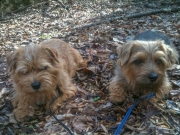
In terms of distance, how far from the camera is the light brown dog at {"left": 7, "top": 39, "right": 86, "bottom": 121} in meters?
4.49

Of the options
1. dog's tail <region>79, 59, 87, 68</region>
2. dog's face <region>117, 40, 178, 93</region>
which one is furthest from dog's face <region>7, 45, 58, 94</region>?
dog's tail <region>79, 59, 87, 68</region>

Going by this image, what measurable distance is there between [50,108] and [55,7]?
1038 cm

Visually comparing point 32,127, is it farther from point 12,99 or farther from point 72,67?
point 72,67

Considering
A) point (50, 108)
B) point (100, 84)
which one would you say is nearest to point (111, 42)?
point (100, 84)

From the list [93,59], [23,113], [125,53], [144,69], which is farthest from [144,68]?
[93,59]

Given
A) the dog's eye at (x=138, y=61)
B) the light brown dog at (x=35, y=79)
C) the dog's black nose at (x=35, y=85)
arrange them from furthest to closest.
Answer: the dog's eye at (x=138, y=61) → the light brown dog at (x=35, y=79) → the dog's black nose at (x=35, y=85)

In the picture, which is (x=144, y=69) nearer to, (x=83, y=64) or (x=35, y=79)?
(x=35, y=79)

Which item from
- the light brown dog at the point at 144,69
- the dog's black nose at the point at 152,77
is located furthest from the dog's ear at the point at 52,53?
the dog's black nose at the point at 152,77

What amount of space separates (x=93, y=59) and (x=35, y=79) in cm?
287

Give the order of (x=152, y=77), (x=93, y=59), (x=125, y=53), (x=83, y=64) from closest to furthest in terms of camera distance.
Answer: (x=152, y=77), (x=125, y=53), (x=83, y=64), (x=93, y=59)

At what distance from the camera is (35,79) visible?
14.4ft

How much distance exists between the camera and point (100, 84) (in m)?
5.69

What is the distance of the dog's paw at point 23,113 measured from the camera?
4.58 m

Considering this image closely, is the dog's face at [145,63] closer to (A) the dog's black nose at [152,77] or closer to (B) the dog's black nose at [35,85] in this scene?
(A) the dog's black nose at [152,77]
